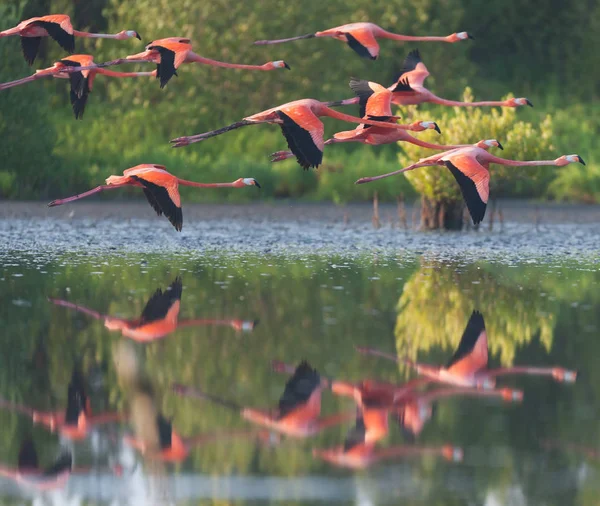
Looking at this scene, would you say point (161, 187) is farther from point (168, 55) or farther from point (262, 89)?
point (262, 89)

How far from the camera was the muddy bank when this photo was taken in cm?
1975

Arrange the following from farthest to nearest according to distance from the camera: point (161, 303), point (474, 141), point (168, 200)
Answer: point (474, 141) → point (168, 200) → point (161, 303)

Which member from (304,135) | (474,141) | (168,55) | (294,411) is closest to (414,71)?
(168,55)

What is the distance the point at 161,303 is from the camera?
12.8 metres

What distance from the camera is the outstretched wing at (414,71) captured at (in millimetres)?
16750

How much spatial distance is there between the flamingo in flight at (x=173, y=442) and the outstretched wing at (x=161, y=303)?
4.24 m

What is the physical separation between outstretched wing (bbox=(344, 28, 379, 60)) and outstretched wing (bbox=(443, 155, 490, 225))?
1.95 meters

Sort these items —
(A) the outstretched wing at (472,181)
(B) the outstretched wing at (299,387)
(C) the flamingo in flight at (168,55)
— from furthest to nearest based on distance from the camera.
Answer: (C) the flamingo in flight at (168,55) → (A) the outstretched wing at (472,181) → (B) the outstretched wing at (299,387)

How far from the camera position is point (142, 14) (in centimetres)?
3622

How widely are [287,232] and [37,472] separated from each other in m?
16.9

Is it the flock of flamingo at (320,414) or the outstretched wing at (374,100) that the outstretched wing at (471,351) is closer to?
the flock of flamingo at (320,414)

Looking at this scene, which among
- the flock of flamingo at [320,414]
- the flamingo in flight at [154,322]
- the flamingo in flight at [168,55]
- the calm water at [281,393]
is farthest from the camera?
the flamingo in flight at [168,55]

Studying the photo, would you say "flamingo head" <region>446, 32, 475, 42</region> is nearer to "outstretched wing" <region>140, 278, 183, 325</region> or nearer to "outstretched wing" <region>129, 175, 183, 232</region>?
"outstretched wing" <region>129, 175, 183, 232</region>

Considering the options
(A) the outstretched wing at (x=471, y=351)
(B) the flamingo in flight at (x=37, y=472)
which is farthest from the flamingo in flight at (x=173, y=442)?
(A) the outstretched wing at (x=471, y=351)
